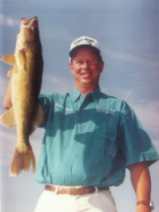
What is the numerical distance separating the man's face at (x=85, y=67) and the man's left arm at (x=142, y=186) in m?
0.29

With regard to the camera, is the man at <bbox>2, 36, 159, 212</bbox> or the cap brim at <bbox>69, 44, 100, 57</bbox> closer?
the man at <bbox>2, 36, 159, 212</bbox>

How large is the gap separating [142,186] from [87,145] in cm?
21

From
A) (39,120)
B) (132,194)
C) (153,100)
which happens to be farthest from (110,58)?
(132,194)

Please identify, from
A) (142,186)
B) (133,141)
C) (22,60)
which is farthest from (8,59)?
(142,186)

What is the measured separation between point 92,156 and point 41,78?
27 cm

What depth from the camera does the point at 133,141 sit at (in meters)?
1.53

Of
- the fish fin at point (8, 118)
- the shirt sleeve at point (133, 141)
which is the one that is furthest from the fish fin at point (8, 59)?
the shirt sleeve at point (133, 141)

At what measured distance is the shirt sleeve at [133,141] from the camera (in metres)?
1.52

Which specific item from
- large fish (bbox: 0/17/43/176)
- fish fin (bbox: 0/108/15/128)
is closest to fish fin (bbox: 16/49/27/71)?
large fish (bbox: 0/17/43/176)

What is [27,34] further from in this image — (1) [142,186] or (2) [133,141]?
(1) [142,186]

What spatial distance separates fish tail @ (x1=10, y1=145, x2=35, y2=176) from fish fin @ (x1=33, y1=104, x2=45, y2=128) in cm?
8

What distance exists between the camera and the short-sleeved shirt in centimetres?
147

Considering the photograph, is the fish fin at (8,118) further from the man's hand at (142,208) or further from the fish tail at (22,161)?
the man's hand at (142,208)

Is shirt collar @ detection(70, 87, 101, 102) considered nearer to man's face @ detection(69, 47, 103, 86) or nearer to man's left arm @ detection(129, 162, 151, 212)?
man's face @ detection(69, 47, 103, 86)
